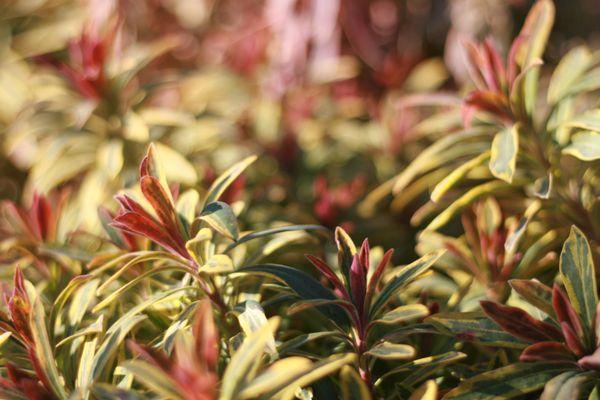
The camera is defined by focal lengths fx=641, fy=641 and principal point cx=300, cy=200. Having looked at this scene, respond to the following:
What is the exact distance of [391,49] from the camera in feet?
8.73

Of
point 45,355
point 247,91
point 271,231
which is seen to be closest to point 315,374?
point 271,231

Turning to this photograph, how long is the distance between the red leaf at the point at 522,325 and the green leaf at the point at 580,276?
55mm

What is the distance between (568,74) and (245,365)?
0.93 meters

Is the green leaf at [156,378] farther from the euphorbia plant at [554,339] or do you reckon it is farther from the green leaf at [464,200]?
the green leaf at [464,200]

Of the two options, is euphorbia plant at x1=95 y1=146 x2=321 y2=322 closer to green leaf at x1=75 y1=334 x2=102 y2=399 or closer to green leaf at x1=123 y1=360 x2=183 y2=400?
green leaf at x1=75 y1=334 x2=102 y2=399

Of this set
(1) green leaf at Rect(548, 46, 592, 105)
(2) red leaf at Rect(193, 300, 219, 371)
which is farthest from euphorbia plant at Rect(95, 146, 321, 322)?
A: (1) green leaf at Rect(548, 46, 592, 105)

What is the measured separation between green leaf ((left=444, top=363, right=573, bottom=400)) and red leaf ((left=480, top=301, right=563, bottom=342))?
0.04 meters

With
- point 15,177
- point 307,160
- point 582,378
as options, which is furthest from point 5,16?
point 582,378

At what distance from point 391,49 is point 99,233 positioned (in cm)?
163

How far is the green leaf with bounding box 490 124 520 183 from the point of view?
42.9 inches

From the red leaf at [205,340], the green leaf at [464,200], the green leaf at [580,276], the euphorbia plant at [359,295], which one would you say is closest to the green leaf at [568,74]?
the green leaf at [464,200]

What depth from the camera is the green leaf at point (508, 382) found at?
896 mm

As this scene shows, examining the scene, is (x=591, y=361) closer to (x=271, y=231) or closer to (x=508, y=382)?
(x=508, y=382)

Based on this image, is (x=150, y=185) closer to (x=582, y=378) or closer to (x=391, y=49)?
(x=582, y=378)
